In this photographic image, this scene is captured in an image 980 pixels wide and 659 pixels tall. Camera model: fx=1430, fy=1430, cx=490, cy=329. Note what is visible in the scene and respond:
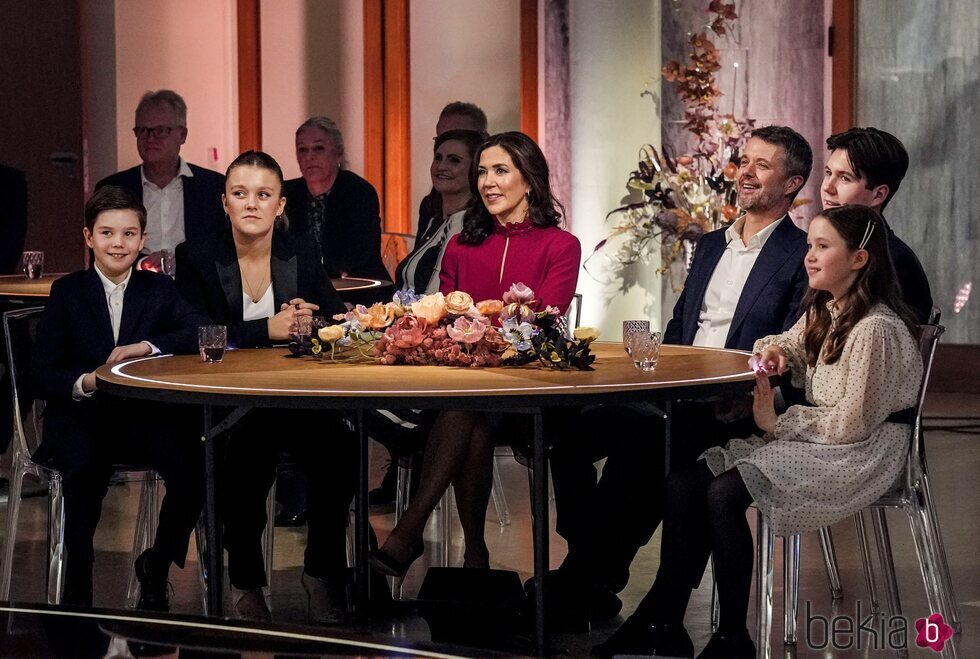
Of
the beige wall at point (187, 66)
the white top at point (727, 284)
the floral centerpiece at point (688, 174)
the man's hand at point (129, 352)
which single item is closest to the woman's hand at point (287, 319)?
the man's hand at point (129, 352)

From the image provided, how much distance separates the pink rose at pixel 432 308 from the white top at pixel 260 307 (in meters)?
0.80

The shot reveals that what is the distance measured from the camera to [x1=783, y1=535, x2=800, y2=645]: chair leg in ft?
10.9

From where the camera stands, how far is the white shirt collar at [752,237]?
4102 millimetres

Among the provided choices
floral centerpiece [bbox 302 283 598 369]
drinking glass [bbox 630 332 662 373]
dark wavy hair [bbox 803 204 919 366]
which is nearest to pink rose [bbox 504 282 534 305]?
floral centerpiece [bbox 302 283 598 369]

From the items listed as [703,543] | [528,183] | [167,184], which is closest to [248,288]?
[528,183]

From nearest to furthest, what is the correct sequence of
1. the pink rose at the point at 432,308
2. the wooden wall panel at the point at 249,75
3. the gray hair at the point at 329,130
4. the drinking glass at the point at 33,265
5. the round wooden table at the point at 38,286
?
the pink rose at the point at 432,308, the round wooden table at the point at 38,286, the drinking glass at the point at 33,265, the gray hair at the point at 329,130, the wooden wall panel at the point at 249,75

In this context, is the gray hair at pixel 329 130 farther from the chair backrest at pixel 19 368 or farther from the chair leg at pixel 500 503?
the chair backrest at pixel 19 368

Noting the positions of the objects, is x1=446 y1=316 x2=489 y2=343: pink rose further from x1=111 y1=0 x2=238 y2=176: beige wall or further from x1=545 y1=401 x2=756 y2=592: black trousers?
x1=111 y1=0 x2=238 y2=176: beige wall

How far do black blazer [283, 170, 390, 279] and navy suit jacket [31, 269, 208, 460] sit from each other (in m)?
2.23

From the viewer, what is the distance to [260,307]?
13.5ft

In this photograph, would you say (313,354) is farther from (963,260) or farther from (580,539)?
(963,260)

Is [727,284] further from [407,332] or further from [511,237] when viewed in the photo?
[407,332]

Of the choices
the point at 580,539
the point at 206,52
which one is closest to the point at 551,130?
the point at 206,52

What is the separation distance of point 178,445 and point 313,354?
1.36ft
